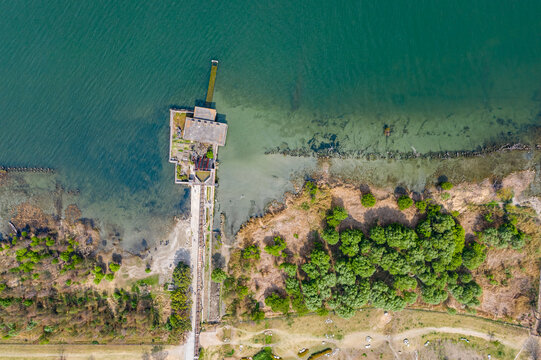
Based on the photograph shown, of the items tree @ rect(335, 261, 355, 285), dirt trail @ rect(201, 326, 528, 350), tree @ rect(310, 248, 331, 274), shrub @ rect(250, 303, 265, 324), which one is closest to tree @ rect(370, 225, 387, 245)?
tree @ rect(335, 261, 355, 285)

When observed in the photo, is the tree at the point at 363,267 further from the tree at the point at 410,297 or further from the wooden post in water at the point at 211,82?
the wooden post in water at the point at 211,82

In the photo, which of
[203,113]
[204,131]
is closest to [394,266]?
[204,131]

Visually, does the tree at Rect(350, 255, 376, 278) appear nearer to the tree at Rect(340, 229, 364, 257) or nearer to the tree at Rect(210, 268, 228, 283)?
the tree at Rect(340, 229, 364, 257)

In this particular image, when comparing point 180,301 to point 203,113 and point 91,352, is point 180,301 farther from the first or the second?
point 203,113

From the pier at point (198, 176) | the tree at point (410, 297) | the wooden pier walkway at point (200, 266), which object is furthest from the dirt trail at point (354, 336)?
the tree at point (410, 297)

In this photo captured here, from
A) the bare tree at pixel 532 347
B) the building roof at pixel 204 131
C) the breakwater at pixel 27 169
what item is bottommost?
the bare tree at pixel 532 347

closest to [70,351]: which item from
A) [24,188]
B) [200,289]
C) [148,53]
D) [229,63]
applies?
[200,289]
